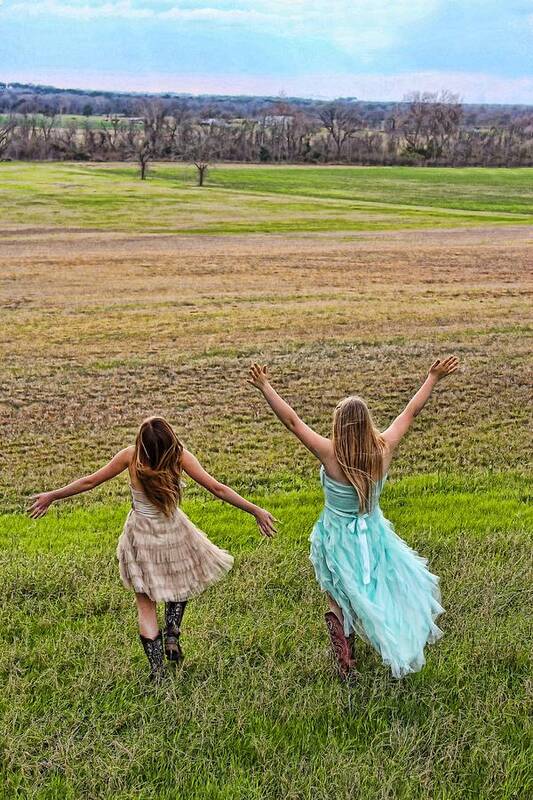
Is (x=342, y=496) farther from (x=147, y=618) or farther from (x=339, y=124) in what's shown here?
(x=339, y=124)

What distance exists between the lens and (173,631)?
5523mm

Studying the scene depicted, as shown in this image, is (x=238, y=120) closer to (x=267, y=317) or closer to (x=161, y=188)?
(x=161, y=188)

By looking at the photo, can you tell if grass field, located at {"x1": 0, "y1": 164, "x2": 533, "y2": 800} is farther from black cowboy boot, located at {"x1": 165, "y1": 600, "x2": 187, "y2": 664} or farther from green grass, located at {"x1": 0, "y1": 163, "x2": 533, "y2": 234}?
green grass, located at {"x1": 0, "y1": 163, "x2": 533, "y2": 234}

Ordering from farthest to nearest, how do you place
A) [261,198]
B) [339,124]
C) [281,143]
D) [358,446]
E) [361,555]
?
[339,124], [281,143], [261,198], [361,555], [358,446]

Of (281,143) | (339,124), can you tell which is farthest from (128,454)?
(339,124)

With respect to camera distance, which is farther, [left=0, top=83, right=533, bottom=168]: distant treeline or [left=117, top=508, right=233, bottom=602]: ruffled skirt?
[left=0, top=83, right=533, bottom=168]: distant treeline

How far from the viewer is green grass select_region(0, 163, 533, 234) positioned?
5034 cm

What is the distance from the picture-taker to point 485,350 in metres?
17.4

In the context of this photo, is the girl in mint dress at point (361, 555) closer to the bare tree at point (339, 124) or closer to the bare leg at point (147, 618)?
the bare leg at point (147, 618)

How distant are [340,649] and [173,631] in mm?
1093

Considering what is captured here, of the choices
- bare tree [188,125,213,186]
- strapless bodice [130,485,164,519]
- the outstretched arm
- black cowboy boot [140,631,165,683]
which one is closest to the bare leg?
black cowboy boot [140,631,165,683]

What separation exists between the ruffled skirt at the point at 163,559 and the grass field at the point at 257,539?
524 mm

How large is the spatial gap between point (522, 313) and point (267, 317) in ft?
21.9

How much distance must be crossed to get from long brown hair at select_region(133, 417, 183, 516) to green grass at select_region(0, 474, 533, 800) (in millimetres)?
1191
